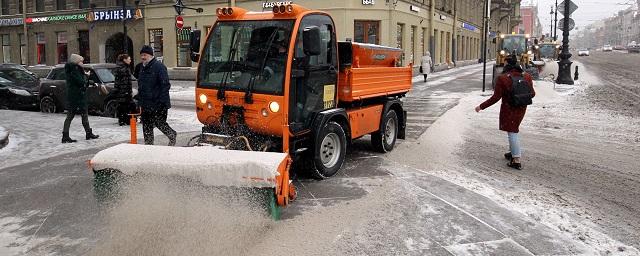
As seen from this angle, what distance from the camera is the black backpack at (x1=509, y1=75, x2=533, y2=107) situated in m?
8.02

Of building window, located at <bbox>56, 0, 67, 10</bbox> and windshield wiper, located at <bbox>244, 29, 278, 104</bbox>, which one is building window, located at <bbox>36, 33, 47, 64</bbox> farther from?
windshield wiper, located at <bbox>244, 29, 278, 104</bbox>

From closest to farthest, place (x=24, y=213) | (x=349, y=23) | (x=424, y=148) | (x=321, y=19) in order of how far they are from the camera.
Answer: (x=24, y=213), (x=321, y=19), (x=424, y=148), (x=349, y=23)

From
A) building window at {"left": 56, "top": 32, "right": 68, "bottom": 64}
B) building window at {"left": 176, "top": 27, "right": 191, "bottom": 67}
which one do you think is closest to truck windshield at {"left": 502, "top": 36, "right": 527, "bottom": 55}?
building window at {"left": 176, "top": 27, "right": 191, "bottom": 67}

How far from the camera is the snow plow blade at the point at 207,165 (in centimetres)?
501

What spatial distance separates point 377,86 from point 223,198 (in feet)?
13.6

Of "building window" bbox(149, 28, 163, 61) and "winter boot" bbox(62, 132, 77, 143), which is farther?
"building window" bbox(149, 28, 163, 61)

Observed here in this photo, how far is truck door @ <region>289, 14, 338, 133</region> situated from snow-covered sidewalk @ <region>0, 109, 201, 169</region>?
4.97 meters

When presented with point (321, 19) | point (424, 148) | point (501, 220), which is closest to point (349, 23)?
point (424, 148)

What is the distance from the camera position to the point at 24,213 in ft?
19.5

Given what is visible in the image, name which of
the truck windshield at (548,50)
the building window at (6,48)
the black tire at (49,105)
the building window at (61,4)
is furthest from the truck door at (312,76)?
the building window at (6,48)

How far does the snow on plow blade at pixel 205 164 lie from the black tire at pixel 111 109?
9026 millimetres

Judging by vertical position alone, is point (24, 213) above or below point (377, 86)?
below

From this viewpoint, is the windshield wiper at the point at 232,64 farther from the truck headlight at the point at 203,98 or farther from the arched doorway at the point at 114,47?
the arched doorway at the point at 114,47

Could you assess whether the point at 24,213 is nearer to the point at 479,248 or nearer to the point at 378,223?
the point at 378,223
